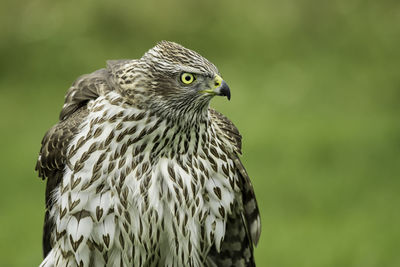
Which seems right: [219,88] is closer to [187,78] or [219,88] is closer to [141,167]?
[187,78]

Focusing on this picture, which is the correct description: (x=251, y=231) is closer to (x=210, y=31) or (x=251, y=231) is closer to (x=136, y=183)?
(x=136, y=183)

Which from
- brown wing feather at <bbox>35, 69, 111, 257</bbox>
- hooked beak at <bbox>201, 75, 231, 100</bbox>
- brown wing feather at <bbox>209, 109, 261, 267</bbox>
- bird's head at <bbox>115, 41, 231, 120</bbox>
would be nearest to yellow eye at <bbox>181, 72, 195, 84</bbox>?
bird's head at <bbox>115, 41, 231, 120</bbox>

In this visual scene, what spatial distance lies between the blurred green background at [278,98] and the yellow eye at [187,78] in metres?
4.05

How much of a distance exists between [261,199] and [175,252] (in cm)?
439

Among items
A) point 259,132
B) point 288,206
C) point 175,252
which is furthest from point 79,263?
point 259,132

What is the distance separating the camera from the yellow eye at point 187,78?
510 cm

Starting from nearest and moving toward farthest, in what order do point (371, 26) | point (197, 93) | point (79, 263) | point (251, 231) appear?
point (197, 93), point (79, 263), point (251, 231), point (371, 26)

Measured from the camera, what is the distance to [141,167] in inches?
211

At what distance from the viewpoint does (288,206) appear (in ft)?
32.1

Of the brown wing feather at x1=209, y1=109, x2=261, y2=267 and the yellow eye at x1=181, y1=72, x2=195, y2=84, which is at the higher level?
the yellow eye at x1=181, y1=72, x2=195, y2=84

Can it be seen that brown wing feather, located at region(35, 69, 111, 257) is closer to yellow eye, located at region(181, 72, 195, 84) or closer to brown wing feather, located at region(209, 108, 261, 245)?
yellow eye, located at region(181, 72, 195, 84)

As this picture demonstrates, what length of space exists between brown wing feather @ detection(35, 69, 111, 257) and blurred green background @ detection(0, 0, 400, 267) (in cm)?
333

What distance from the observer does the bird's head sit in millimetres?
5086

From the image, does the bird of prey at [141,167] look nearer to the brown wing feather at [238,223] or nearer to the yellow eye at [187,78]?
the yellow eye at [187,78]
